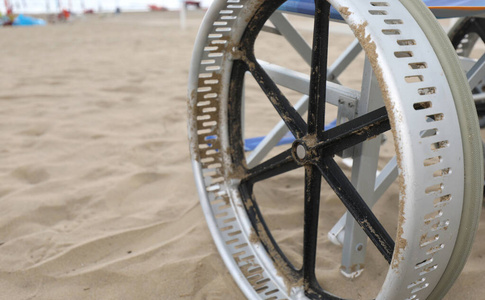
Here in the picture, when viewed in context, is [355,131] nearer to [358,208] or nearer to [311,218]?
[358,208]

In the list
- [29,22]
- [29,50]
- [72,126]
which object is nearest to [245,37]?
[72,126]

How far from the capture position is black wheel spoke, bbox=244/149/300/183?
44.8 inches

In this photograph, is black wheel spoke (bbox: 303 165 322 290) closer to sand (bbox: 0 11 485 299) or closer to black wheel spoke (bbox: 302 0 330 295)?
black wheel spoke (bbox: 302 0 330 295)

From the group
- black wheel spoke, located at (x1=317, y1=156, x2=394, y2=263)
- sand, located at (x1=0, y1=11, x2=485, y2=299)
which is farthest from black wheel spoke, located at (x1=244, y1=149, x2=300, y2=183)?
sand, located at (x1=0, y1=11, x2=485, y2=299)

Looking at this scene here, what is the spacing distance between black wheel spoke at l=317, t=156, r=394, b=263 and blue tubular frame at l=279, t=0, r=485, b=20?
370 mm

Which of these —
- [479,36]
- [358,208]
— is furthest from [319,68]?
[479,36]

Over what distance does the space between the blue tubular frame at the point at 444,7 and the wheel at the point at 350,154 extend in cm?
8

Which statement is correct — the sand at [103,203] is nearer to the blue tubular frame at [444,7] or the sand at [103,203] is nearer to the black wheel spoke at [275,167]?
the black wheel spoke at [275,167]

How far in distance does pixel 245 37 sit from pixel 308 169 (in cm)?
43

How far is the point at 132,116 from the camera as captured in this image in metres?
2.82

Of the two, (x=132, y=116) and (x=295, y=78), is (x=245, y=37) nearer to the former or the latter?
(x=295, y=78)

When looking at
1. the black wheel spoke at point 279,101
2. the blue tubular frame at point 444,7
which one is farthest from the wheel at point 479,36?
the black wheel spoke at point 279,101

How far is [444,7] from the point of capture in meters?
0.96

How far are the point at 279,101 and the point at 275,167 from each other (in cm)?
17
